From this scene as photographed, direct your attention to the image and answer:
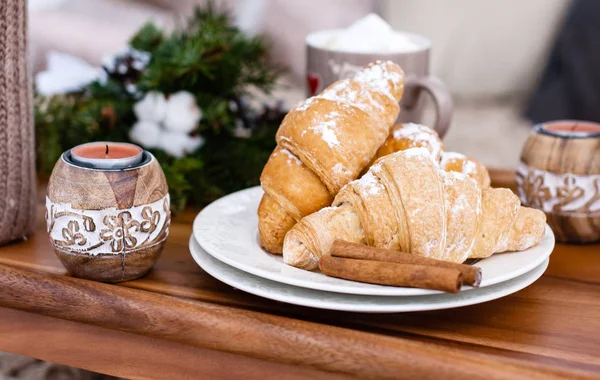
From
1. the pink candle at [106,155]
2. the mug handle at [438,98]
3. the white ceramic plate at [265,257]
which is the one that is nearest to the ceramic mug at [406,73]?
the mug handle at [438,98]

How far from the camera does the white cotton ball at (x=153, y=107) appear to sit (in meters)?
1.02

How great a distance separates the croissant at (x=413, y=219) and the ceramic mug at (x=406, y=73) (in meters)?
0.27

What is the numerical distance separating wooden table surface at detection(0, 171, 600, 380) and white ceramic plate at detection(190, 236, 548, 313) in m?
0.02

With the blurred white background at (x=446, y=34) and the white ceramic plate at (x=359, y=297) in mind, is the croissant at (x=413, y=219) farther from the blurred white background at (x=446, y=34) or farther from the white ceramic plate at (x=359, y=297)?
the blurred white background at (x=446, y=34)

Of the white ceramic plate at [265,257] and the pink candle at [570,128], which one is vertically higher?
the pink candle at [570,128]

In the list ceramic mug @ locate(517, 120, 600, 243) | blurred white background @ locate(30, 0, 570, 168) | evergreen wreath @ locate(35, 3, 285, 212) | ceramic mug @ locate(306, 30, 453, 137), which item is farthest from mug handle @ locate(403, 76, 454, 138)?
blurred white background @ locate(30, 0, 570, 168)

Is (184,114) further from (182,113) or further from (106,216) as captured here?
(106,216)

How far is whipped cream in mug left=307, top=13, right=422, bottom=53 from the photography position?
0.96m

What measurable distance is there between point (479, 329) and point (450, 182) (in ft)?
0.42

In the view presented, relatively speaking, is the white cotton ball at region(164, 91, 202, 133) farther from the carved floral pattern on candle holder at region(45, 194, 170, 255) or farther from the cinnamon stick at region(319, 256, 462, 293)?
the cinnamon stick at region(319, 256, 462, 293)

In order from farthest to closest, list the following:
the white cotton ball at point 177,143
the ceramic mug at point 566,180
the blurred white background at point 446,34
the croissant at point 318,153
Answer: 1. the blurred white background at point 446,34
2. the white cotton ball at point 177,143
3. the ceramic mug at point 566,180
4. the croissant at point 318,153

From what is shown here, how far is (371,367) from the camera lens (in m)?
0.57

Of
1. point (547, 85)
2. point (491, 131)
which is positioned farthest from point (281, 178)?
point (547, 85)

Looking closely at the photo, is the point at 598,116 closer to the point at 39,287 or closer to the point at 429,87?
the point at 429,87
